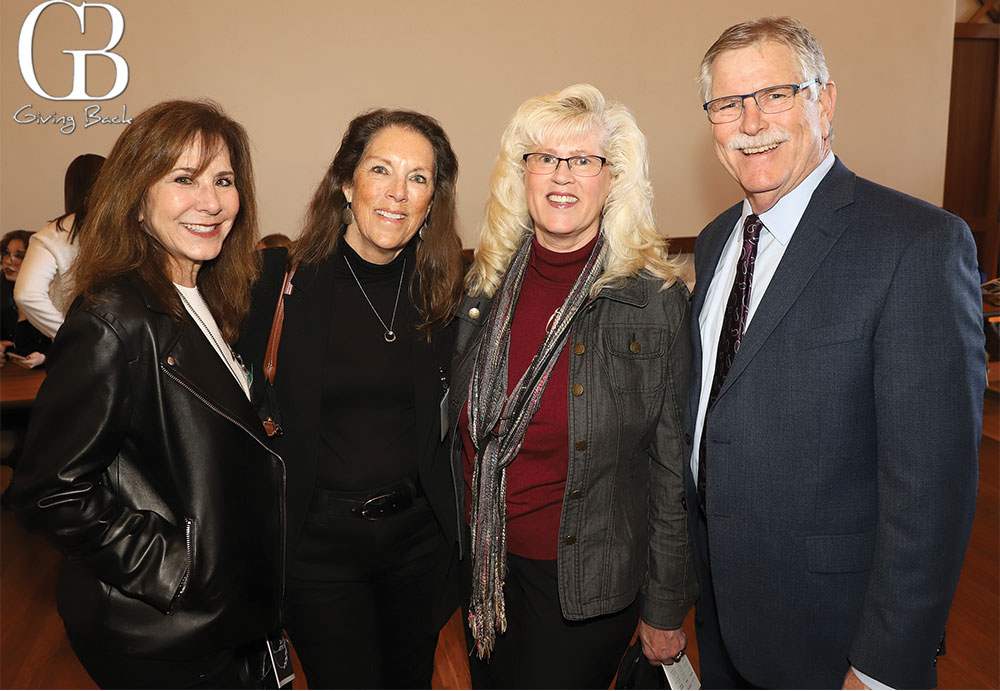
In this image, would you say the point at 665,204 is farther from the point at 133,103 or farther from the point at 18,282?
the point at 18,282

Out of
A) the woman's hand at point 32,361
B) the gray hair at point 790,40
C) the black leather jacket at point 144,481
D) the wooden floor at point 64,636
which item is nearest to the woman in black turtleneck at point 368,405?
the black leather jacket at point 144,481

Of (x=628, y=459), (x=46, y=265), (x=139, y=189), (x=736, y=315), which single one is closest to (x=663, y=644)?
(x=628, y=459)

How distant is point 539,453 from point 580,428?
135 mm

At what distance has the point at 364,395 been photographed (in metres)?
1.93

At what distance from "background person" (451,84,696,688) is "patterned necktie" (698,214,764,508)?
0.16 meters

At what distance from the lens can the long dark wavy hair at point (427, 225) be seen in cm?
206

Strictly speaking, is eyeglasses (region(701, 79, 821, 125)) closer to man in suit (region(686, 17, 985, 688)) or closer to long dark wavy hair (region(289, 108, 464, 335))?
man in suit (region(686, 17, 985, 688))

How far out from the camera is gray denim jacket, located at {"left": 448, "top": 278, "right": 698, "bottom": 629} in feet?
5.78

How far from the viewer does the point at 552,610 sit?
6.00 feet

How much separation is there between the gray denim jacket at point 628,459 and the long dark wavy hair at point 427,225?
0.46m

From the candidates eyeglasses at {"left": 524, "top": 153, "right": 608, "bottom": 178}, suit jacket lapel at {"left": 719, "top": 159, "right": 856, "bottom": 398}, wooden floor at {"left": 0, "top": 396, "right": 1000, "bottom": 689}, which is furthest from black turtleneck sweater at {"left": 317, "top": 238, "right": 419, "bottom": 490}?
wooden floor at {"left": 0, "top": 396, "right": 1000, "bottom": 689}

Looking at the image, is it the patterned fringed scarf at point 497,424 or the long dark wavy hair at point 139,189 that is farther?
the patterned fringed scarf at point 497,424

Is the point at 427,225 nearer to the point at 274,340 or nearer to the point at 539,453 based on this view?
the point at 274,340

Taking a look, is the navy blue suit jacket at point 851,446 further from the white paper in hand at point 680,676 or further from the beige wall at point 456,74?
the beige wall at point 456,74
